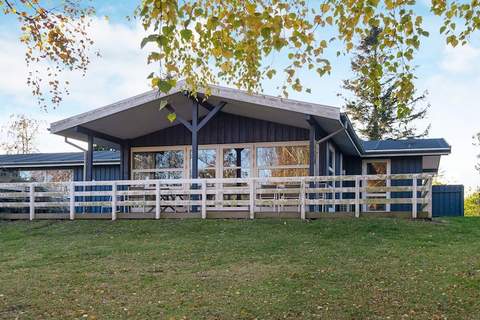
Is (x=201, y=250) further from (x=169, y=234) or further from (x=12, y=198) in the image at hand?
(x=12, y=198)

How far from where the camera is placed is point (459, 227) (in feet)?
35.2

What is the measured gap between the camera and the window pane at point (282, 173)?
13148 millimetres

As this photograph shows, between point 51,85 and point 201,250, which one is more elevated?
point 51,85

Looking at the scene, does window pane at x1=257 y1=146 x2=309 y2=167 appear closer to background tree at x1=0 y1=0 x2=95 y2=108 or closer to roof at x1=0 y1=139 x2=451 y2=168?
roof at x1=0 y1=139 x2=451 y2=168

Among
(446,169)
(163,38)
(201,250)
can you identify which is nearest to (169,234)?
(201,250)

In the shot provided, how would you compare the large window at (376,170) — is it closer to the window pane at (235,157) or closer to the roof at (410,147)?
the roof at (410,147)

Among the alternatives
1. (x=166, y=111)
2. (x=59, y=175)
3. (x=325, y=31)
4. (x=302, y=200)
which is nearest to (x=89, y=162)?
(x=166, y=111)

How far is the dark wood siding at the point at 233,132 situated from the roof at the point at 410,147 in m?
5.23

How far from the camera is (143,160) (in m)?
15.0

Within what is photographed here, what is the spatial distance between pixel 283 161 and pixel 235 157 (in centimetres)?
139

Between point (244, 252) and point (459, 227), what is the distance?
5119 millimetres

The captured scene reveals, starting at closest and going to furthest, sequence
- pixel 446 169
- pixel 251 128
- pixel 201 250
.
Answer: pixel 201 250 < pixel 251 128 < pixel 446 169

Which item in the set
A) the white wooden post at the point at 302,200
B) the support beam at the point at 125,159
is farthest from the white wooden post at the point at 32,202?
the white wooden post at the point at 302,200

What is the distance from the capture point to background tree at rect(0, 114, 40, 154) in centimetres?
3338
